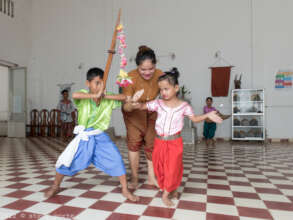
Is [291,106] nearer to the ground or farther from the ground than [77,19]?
nearer to the ground

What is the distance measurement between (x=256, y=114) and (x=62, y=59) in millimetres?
7802

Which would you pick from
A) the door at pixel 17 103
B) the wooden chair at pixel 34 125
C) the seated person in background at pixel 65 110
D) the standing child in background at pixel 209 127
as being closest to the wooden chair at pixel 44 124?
the wooden chair at pixel 34 125

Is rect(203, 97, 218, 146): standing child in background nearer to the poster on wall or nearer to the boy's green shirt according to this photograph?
the poster on wall

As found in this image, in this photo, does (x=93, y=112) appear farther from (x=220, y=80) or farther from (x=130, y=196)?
(x=220, y=80)

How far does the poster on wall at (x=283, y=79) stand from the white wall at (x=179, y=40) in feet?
0.52

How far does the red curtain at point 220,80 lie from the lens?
7.70 meters

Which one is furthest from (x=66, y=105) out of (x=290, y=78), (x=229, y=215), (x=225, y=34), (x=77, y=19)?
(x=290, y=78)

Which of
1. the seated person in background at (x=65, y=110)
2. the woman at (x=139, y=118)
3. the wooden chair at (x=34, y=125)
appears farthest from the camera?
the wooden chair at (x=34, y=125)

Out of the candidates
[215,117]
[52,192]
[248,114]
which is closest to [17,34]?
[248,114]

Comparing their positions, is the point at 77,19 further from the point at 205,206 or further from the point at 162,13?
the point at 205,206

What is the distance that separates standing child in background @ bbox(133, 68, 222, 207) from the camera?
205 cm

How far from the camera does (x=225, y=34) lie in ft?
26.0

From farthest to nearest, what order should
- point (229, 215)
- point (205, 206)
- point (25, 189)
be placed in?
point (25, 189) < point (205, 206) < point (229, 215)

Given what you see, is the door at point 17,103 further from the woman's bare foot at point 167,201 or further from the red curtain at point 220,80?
the woman's bare foot at point 167,201
